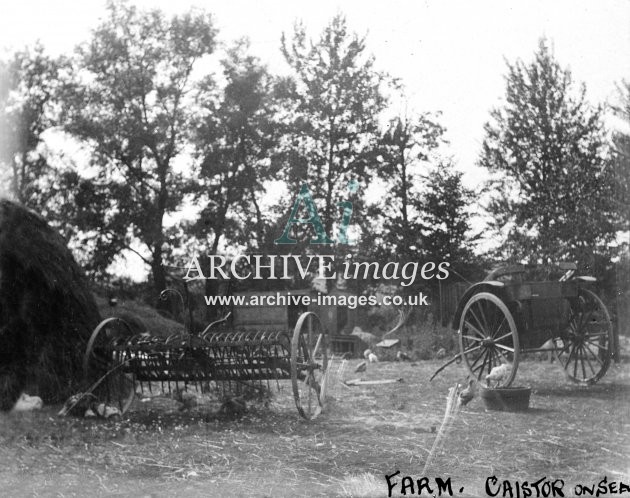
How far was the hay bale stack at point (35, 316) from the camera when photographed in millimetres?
6195

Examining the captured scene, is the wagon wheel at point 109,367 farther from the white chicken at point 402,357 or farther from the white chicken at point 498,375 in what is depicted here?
the white chicken at point 402,357

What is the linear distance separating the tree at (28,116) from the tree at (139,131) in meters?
1.77

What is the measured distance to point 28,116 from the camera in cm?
1388

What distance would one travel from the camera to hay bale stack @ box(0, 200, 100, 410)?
620 centimetres

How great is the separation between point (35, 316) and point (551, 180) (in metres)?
7.05

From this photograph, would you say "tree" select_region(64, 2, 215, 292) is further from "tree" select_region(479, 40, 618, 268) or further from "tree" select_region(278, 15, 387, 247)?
"tree" select_region(479, 40, 618, 268)

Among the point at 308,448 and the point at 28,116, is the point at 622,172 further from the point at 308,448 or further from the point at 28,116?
the point at 28,116

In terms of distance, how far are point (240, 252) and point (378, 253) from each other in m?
2.07

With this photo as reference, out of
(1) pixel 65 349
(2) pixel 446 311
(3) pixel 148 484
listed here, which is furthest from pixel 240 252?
(3) pixel 148 484

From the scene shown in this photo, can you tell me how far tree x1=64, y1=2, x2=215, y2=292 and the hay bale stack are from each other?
2.33 m

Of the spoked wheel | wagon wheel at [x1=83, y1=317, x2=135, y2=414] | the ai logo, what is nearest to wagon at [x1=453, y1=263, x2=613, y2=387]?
the spoked wheel

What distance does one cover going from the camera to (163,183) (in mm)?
9820

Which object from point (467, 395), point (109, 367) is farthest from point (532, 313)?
point (109, 367)

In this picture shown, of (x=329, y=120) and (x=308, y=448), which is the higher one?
(x=329, y=120)
